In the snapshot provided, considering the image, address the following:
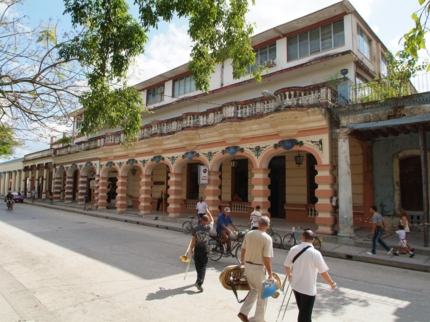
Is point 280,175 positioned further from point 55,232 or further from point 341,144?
point 55,232

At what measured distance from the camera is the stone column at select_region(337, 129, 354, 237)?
11062 millimetres

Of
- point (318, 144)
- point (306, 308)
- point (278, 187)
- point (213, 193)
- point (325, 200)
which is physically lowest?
point (306, 308)

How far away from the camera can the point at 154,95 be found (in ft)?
76.5

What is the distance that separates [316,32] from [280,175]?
7430 mm

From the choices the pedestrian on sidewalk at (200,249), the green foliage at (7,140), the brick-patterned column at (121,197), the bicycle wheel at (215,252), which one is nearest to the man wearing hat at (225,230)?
the bicycle wheel at (215,252)

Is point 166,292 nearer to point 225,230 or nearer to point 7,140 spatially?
point 225,230

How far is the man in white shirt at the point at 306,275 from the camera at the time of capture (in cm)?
377

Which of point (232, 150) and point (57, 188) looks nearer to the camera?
point (232, 150)

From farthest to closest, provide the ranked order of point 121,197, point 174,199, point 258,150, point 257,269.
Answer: point 121,197, point 174,199, point 258,150, point 257,269

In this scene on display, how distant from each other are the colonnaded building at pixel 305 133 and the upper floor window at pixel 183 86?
3.2 inches

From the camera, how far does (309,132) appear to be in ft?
40.0

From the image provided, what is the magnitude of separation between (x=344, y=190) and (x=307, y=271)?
8.28 metres

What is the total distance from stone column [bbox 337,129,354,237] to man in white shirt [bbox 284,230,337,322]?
792 centimetres

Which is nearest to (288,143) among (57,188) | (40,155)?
(57,188)
